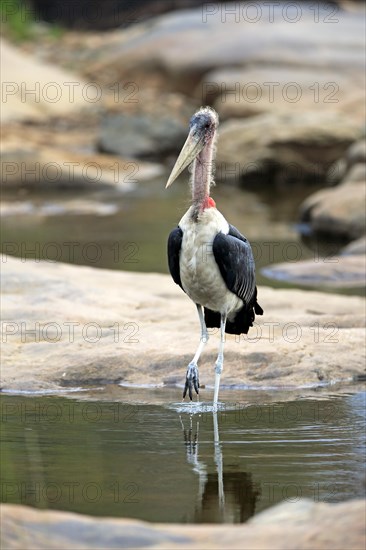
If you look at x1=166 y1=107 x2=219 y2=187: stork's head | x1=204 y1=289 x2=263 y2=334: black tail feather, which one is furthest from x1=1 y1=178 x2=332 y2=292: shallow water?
x1=166 y1=107 x2=219 y2=187: stork's head

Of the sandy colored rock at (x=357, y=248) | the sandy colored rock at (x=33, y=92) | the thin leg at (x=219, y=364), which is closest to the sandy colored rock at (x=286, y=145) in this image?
the sandy colored rock at (x=33, y=92)

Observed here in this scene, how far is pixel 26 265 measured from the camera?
9312 millimetres

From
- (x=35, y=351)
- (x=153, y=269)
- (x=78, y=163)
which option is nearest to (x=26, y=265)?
(x=35, y=351)

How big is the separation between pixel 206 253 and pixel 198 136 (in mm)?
720

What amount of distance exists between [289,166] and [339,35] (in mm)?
7089

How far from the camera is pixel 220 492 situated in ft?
18.1

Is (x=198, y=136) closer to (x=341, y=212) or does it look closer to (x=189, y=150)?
(x=189, y=150)

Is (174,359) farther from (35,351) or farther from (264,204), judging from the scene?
(264,204)

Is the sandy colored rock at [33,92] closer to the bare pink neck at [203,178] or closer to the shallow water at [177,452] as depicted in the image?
the bare pink neck at [203,178]

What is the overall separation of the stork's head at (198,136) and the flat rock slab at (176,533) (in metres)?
3.05

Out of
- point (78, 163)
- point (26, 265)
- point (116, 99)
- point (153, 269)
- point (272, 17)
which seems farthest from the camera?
point (272, 17)

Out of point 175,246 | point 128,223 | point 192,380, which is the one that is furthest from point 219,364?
point 128,223

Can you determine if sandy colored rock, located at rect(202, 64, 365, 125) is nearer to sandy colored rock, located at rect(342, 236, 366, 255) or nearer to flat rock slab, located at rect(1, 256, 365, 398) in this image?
sandy colored rock, located at rect(342, 236, 366, 255)

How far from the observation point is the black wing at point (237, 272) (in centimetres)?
691
